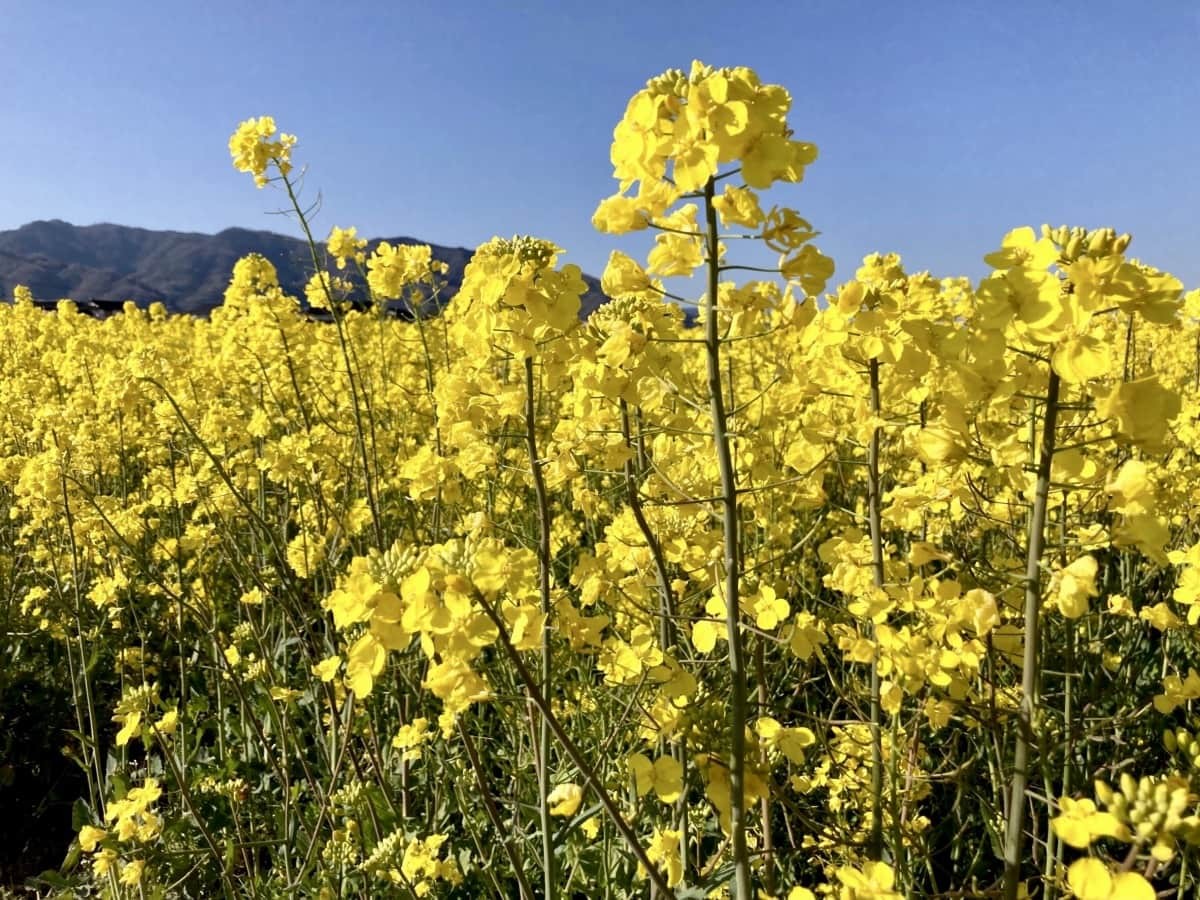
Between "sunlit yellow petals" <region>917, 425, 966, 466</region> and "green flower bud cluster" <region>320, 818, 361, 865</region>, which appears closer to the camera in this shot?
"sunlit yellow petals" <region>917, 425, 966, 466</region>

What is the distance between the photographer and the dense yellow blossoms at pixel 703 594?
1235mm

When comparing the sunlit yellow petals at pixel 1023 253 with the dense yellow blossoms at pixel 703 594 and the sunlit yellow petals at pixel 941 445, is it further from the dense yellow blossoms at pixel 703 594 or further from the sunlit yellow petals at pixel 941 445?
the sunlit yellow petals at pixel 941 445

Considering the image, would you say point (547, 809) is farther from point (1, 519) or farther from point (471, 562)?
point (1, 519)

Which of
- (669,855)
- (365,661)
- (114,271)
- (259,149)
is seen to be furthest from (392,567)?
(114,271)

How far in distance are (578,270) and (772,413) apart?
180 centimetres

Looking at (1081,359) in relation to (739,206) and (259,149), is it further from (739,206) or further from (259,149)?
(259,149)

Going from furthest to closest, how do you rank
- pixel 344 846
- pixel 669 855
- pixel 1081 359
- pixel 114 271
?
pixel 114 271 → pixel 344 846 → pixel 669 855 → pixel 1081 359

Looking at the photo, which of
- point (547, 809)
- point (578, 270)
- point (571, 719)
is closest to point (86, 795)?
point (571, 719)

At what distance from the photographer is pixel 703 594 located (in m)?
2.44

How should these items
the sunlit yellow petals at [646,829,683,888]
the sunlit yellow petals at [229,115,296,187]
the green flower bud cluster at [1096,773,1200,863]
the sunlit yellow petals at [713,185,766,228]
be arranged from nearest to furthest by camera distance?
the green flower bud cluster at [1096,773,1200,863] → the sunlit yellow petals at [713,185,766,228] → the sunlit yellow petals at [646,829,683,888] → the sunlit yellow petals at [229,115,296,187]

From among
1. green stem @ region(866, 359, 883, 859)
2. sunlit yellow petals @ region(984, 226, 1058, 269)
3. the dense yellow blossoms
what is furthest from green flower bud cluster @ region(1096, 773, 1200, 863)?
green stem @ region(866, 359, 883, 859)

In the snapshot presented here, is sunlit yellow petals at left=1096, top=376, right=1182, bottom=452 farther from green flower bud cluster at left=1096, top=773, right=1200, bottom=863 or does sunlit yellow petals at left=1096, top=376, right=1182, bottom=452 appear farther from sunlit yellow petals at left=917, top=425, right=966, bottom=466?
green flower bud cluster at left=1096, top=773, right=1200, bottom=863

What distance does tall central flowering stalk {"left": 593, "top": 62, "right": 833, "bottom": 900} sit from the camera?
4.24 ft

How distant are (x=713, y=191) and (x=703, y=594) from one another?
4.66 feet
